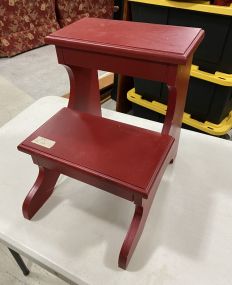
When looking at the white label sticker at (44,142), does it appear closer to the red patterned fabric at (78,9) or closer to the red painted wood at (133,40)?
the red painted wood at (133,40)

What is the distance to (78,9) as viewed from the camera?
250cm

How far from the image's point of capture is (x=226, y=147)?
84cm

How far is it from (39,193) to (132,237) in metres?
0.28

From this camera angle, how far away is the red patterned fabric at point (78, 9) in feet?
7.87

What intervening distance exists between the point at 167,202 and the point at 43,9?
223 cm

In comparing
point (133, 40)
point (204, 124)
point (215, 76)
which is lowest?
point (204, 124)

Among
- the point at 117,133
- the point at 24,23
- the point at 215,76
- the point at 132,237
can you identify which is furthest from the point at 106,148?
the point at 24,23

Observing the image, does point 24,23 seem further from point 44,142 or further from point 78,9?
point 44,142

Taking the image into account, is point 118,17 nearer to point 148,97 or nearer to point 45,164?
point 148,97

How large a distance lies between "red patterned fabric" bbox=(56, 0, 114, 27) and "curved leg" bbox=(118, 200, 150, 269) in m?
2.36

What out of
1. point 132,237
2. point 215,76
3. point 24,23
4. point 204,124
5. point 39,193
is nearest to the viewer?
point 132,237

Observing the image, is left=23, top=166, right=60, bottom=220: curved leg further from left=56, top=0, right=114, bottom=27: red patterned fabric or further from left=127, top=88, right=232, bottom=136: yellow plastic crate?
left=56, top=0, right=114, bottom=27: red patterned fabric

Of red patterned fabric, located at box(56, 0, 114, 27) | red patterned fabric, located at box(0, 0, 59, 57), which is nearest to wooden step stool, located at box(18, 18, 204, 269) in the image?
red patterned fabric, located at box(0, 0, 59, 57)

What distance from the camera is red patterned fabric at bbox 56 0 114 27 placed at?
2.40 meters
